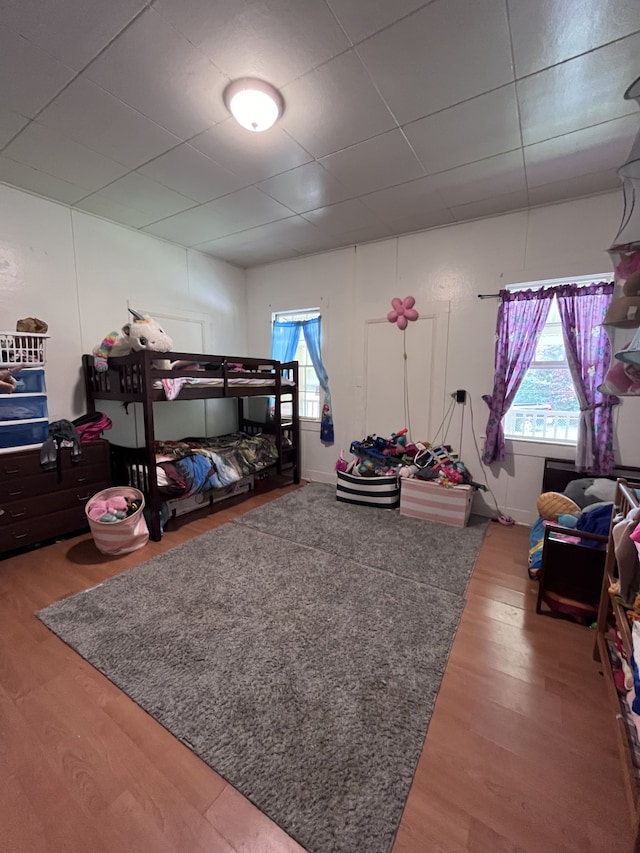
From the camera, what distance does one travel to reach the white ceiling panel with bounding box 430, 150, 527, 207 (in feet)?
7.51

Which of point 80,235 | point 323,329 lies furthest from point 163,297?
point 323,329

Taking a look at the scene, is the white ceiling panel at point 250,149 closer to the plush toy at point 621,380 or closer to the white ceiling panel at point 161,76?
the white ceiling panel at point 161,76

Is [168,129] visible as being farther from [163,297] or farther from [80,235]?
[163,297]

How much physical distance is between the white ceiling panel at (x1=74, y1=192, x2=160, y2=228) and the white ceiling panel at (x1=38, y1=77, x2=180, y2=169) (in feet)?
2.30

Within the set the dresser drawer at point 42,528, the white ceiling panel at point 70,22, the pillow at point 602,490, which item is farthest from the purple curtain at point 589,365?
the dresser drawer at point 42,528

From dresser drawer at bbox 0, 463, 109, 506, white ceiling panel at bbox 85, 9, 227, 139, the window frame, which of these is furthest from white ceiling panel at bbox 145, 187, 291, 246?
dresser drawer at bbox 0, 463, 109, 506

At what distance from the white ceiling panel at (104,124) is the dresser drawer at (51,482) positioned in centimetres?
220

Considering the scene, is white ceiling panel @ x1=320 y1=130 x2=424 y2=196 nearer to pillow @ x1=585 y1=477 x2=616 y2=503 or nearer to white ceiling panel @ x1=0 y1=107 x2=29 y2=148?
white ceiling panel @ x1=0 y1=107 x2=29 y2=148

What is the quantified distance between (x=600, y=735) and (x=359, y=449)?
262 centimetres

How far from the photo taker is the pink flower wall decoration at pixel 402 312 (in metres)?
3.49

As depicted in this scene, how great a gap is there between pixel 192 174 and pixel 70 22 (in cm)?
107

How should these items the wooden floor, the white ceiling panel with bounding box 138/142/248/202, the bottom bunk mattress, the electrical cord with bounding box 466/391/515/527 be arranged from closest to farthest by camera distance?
the wooden floor → the white ceiling panel with bounding box 138/142/248/202 → the bottom bunk mattress → the electrical cord with bounding box 466/391/515/527

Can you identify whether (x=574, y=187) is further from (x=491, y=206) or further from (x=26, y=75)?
(x=26, y=75)

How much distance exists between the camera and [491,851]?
968 mm
